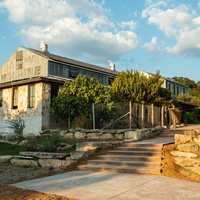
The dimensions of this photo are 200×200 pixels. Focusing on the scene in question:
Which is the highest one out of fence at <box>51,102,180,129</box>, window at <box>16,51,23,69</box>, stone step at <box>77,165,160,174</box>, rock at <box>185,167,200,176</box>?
window at <box>16,51,23,69</box>

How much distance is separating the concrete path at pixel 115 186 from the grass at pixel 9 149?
4.12 m

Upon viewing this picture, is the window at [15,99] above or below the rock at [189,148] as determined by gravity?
above

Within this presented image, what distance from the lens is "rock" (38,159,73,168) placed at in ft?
30.1

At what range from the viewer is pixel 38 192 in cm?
608

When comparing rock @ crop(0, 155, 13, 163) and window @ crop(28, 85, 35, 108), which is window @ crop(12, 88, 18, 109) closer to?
window @ crop(28, 85, 35, 108)

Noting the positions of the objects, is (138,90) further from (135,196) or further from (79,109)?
(135,196)

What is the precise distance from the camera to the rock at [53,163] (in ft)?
30.1

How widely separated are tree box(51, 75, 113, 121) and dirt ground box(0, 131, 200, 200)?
7.01 m

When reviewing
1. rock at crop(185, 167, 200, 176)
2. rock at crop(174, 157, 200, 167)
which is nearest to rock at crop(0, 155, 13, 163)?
rock at crop(174, 157, 200, 167)

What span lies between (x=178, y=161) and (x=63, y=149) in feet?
14.2

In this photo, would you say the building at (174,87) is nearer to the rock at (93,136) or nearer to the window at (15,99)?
the window at (15,99)

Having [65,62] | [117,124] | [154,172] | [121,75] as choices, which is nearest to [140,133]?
[117,124]

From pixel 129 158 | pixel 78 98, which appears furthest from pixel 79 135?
pixel 129 158

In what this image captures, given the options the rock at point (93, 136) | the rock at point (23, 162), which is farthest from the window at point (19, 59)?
the rock at point (23, 162)
